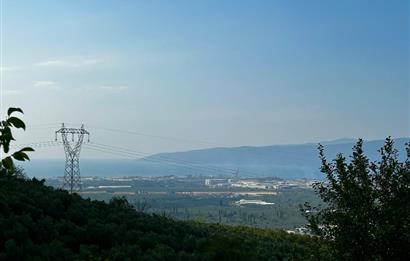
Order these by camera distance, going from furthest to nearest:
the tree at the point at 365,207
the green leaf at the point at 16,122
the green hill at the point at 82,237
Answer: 1. the tree at the point at 365,207
2. the green hill at the point at 82,237
3. the green leaf at the point at 16,122

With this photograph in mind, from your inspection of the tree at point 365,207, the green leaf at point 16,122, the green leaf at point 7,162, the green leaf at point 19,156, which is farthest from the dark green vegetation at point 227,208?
the green leaf at point 16,122

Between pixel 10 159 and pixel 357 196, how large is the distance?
20.0ft

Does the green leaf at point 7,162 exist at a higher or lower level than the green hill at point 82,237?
higher

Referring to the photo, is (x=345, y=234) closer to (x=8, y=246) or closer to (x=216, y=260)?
(x=216, y=260)

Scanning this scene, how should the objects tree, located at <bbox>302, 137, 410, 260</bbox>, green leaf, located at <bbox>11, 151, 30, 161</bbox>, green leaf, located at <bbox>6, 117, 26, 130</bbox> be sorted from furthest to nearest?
tree, located at <bbox>302, 137, 410, 260</bbox>
green leaf, located at <bbox>11, 151, 30, 161</bbox>
green leaf, located at <bbox>6, 117, 26, 130</bbox>

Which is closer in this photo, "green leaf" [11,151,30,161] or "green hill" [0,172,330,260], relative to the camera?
"green leaf" [11,151,30,161]

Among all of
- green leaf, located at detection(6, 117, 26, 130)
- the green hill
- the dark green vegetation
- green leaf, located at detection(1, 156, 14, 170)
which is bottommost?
the dark green vegetation

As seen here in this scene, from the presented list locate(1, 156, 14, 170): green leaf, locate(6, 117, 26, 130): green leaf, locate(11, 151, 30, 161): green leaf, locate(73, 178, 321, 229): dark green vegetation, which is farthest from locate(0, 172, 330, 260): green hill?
locate(73, 178, 321, 229): dark green vegetation

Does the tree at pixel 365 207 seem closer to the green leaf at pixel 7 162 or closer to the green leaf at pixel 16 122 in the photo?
the green leaf at pixel 7 162

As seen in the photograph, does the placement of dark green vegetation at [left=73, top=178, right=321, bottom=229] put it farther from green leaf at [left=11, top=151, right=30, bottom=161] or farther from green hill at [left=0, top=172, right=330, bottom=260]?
green leaf at [left=11, top=151, right=30, bottom=161]

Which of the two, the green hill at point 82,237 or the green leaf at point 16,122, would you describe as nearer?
the green leaf at point 16,122

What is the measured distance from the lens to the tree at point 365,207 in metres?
7.83

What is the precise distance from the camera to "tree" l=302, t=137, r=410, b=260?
7.83 m

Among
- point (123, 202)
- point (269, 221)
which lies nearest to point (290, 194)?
point (269, 221)
